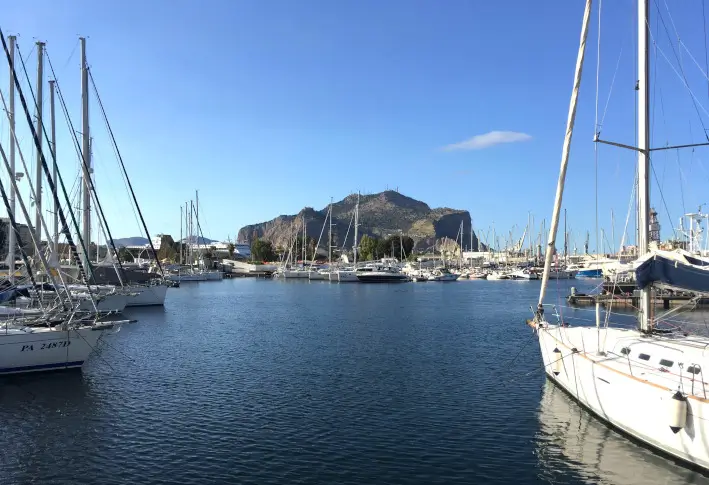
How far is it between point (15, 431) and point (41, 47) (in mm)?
39622

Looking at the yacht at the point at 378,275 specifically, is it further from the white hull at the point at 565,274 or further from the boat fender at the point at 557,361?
the boat fender at the point at 557,361

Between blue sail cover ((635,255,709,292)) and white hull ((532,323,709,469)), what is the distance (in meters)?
2.13

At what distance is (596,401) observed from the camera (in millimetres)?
19406

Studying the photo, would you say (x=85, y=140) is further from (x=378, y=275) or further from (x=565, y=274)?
(x=565, y=274)

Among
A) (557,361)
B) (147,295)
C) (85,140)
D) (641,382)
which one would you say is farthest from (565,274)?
(641,382)

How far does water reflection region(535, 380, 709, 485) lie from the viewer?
49.5 feet

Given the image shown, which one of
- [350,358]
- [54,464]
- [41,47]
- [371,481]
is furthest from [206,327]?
[371,481]

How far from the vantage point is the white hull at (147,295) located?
63.3m

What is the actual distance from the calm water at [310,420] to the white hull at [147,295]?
2775 cm

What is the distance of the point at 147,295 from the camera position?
6506cm

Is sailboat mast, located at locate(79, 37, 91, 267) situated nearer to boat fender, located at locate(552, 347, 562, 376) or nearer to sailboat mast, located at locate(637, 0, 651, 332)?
boat fender, located at locate(552, 347, 562, 376)

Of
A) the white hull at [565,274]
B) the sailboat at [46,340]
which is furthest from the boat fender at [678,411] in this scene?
the white hull at [565,274]

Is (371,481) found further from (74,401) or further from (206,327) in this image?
(206,327)

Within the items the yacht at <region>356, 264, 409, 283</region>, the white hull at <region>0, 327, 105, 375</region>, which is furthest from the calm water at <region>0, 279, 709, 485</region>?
the yacht at <region>356, 264, 409, 283</region>
